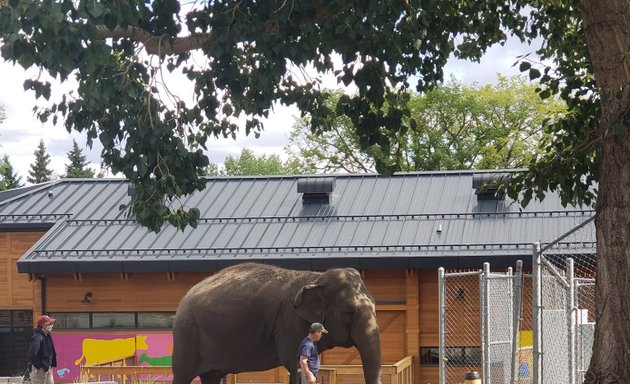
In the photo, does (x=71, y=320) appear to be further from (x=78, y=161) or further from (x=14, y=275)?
(x=78, y=161)

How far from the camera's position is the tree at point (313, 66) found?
10.9m

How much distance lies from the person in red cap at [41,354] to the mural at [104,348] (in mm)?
9054

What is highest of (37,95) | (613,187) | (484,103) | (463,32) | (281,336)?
(484,103)

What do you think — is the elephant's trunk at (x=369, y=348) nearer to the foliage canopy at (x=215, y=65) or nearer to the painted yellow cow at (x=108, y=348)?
the foliage canopy at (x=215, y=65)

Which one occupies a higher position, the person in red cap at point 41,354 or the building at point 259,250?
the building at point 259,250

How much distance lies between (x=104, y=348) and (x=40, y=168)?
241ft

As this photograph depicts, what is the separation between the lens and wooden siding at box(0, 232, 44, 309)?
99.0 ft

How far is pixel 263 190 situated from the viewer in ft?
107

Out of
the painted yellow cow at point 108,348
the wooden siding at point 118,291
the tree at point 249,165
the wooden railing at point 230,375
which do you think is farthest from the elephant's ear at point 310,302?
the tree at point 249,165

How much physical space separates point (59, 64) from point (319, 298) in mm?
6432

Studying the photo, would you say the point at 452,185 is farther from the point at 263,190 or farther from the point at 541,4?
the point at 541,4

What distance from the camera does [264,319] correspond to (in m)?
17.5

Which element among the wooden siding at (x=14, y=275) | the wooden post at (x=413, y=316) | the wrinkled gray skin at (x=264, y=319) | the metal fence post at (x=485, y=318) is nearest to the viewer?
the metal fence post at (x=485, y=318)

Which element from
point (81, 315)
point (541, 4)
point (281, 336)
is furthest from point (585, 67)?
point (81, 315)
